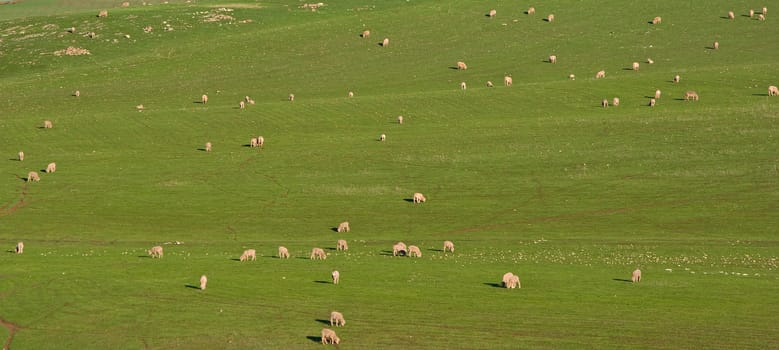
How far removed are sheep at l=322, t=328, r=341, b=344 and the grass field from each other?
45 centimetres

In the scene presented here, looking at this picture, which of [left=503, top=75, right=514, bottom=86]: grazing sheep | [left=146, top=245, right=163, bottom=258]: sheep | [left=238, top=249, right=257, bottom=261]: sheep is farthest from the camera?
[left=503, top=75, right=514, bottom=86]: grazing sheep

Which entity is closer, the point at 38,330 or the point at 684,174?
the point at 38,330

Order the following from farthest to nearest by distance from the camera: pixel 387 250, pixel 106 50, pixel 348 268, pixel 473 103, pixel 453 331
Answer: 1. pixel 106 50
2. pixel 473 103
3. pixel 387 250
4. pixel 348 268
5. pixel 453 331

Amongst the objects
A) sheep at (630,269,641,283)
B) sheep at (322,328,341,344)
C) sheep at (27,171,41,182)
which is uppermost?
sheep at (322,328,341,344)

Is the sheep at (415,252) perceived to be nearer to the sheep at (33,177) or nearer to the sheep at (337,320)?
the sheep at (337,320)

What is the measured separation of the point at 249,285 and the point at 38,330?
8.67 metres

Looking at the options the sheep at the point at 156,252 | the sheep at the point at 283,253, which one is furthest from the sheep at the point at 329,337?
the sheep at the point at 156,252

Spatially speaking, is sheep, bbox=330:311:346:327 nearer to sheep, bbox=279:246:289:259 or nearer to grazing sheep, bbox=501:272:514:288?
grazing sheep, bbox=501:272:514:288

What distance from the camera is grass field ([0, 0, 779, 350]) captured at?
4044cm

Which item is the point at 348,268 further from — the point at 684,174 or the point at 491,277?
the point at 684,174

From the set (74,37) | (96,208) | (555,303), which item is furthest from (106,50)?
(555,303)

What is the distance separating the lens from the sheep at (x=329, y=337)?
36.2m

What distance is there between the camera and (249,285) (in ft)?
147

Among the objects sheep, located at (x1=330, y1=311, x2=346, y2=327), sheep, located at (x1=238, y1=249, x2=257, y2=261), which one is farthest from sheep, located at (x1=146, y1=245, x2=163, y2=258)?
sheep, located at (x1=330, y1=311, x2=346, y2=327)
